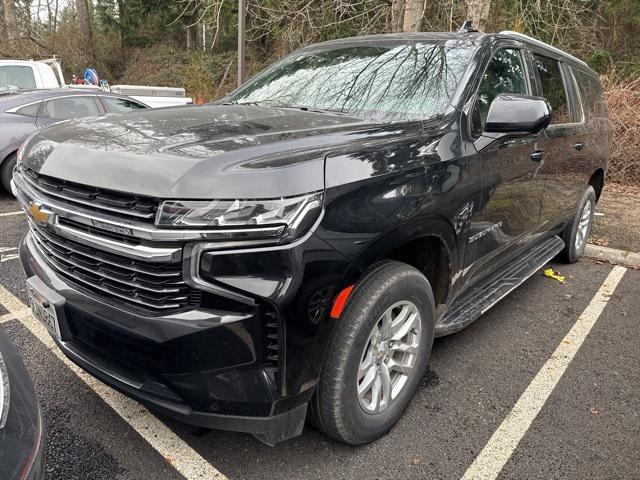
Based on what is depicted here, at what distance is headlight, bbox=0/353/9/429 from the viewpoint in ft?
4.50

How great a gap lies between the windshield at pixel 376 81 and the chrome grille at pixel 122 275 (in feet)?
4.73

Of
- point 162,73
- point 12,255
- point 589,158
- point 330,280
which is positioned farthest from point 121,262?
point 162,73

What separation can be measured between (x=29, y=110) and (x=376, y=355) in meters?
6.56

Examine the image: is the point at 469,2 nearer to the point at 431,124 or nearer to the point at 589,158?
the point at 589,158

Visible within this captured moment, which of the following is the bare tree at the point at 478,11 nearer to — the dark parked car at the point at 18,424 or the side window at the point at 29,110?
the side window at the point at 29,110

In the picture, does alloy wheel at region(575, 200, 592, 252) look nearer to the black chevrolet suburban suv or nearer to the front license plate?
→ the black chevrolet suburban suv

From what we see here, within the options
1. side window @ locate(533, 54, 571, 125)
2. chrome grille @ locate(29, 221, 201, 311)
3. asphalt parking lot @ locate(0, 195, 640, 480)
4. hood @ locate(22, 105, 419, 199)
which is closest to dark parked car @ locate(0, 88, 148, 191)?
asphalt parking lot @ locate(0, 195, 640, 480)

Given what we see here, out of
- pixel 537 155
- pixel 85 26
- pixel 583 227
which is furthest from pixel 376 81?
pixel 85 26

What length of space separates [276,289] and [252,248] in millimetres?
159

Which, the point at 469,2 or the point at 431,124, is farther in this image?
the point at 469,2

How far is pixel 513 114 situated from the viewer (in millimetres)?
2545

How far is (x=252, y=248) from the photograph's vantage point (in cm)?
166

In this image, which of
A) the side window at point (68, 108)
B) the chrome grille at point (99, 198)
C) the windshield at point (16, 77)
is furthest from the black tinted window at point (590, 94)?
the windshield at point (16, 77)

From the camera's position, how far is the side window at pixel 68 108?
6.92 m
